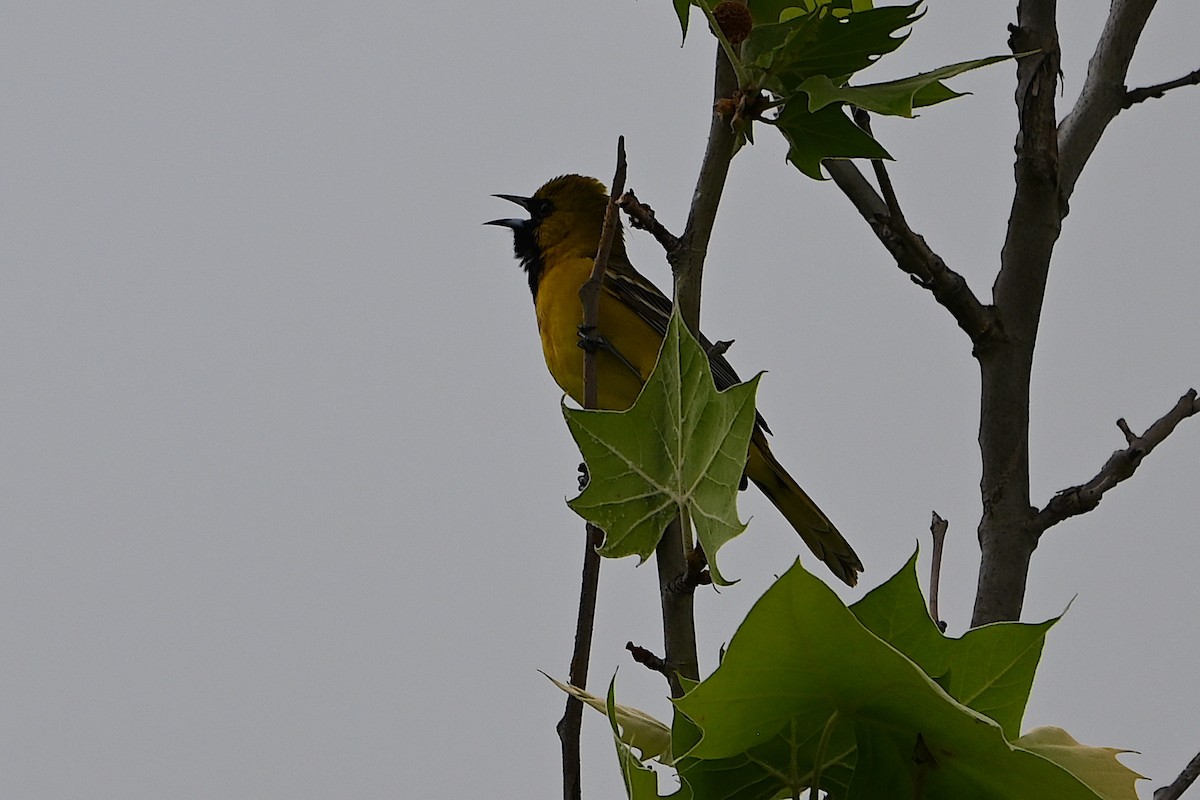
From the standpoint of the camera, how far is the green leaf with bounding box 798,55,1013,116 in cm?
53

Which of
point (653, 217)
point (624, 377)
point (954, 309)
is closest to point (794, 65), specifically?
point (653, 217)

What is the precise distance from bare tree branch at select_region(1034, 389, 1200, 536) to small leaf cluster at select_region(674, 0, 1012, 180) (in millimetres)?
479

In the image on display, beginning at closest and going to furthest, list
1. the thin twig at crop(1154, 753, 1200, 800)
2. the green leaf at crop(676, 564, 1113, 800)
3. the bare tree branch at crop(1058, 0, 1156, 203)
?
the green leaf at crop(676, 564, 1113, 800), the thin twig at crop(1154, 753, 1200, 800), the bare tree branch at crop(1058, 0, 1156, 203)

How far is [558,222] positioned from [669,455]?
1.85m

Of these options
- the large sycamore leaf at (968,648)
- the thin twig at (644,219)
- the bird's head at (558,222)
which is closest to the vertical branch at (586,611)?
the thin twig at (644,219)

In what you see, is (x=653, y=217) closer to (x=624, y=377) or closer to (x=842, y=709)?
(x=842, y=709)

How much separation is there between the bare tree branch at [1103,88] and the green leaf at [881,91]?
604 millimetres

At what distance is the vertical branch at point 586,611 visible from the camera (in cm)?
49

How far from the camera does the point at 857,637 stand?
33cm

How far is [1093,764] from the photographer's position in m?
0.39

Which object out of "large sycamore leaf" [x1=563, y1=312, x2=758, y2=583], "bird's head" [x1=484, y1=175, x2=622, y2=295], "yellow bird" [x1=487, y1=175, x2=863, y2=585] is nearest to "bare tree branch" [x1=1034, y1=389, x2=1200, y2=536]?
"large sycamore leaf" [x1=563, y1=312, x2=758, y2=583]

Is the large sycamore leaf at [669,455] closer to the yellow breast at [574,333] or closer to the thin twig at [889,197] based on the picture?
the thin twig at [889,197]

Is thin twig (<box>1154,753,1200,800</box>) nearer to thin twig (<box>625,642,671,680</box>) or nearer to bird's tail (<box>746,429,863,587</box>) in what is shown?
thin twig (<box>625,642,671,680</box>)

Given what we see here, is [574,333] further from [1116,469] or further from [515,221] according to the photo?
[1116,469]
